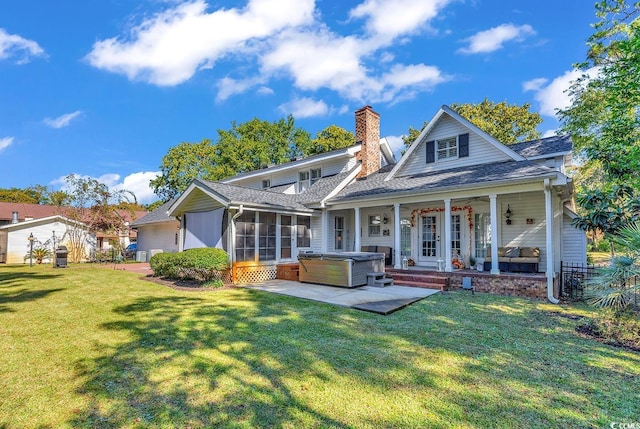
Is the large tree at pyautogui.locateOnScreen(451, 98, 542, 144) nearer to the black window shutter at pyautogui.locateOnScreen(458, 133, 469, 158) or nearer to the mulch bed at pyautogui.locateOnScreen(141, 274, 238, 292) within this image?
the black window shutter at pyautogui.locateOnScreen(458, 133, 469, 158)

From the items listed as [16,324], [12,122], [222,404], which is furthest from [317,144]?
[222,404]

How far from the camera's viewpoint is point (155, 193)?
112 ft

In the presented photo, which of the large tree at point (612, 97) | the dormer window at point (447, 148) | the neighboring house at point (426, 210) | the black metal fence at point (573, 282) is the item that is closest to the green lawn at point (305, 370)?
the black metal fence at point (573, 282)

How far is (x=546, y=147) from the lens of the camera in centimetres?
1195

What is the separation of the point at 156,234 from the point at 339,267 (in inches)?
686

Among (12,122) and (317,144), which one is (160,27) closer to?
(12,122)

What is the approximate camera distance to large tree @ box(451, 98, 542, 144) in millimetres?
26203

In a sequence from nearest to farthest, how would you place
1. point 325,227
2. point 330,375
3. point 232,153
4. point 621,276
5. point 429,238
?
point 330,375 → point 621,276 → point 429,238 → point 325,227 → point 232,153

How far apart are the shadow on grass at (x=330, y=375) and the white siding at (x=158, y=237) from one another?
15.8 meters

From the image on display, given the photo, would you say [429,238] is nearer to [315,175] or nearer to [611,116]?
[315,175]

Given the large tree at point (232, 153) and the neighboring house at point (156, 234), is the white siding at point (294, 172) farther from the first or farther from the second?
the large tree at point (232, 153)

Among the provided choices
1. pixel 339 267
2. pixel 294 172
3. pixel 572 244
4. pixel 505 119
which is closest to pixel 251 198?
pixel 339 267

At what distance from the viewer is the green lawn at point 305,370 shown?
9.84ft

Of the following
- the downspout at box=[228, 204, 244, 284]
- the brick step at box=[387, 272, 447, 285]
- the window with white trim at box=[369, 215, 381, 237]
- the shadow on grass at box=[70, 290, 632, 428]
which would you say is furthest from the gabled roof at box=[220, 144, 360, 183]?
the shadow on grass at box=[70, 290, 632, 428]
